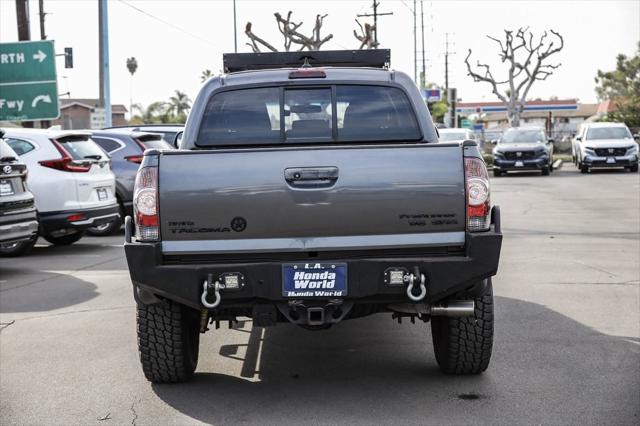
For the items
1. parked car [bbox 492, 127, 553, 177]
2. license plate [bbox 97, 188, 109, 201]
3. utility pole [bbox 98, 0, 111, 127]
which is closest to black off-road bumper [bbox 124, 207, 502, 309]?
license plate [bbox 97, 188, 109, 201]

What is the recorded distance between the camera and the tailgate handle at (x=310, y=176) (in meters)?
5.09

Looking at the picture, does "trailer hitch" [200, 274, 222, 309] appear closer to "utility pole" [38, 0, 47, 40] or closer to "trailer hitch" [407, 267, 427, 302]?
"trailer hitch" [407, 267, 427, 302]

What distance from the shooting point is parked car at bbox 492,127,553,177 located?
32156 millimetres

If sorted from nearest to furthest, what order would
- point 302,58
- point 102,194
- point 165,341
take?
point 165,341 → point 302,58 → point 102,194

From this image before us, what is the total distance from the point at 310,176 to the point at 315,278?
54 cm

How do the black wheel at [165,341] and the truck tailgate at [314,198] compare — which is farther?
the black wheel at [165,341]

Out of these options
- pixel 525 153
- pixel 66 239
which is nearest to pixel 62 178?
pixel 66 239

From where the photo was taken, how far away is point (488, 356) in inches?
227

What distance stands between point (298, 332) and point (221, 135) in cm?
217

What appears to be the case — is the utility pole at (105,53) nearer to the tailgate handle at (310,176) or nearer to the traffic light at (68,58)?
the traffic light at (68,58)

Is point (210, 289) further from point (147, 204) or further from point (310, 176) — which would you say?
point (310, 176)

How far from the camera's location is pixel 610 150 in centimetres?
3222

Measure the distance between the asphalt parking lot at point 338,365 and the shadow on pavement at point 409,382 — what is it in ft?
0.04

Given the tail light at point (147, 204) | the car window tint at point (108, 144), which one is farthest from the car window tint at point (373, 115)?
the car window tint at point (108, 144)
